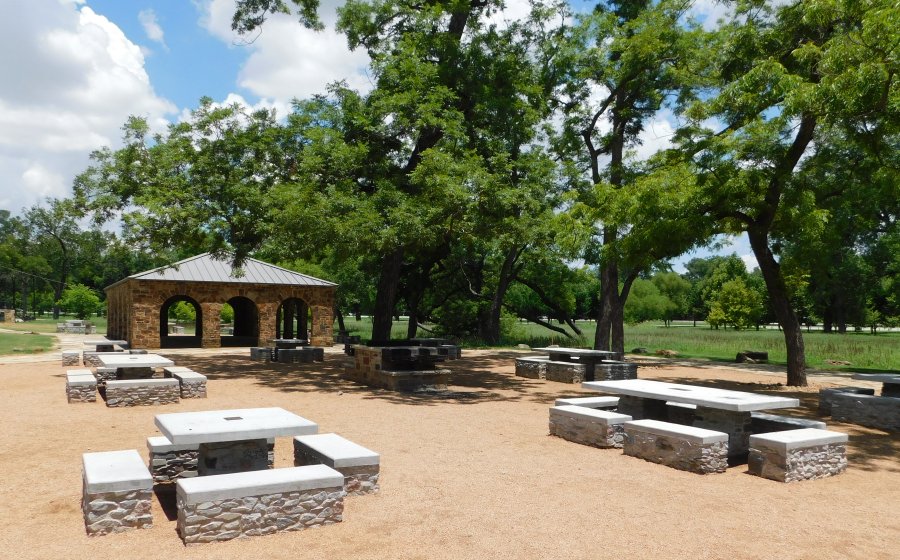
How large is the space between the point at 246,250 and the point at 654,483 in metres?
11.9

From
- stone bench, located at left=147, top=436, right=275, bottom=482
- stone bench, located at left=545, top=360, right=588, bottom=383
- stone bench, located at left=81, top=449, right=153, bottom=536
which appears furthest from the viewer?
stone bench, located at left=545, top=360, right=588, bottom=383

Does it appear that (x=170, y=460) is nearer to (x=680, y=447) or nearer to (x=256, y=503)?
(x=256, y=503)

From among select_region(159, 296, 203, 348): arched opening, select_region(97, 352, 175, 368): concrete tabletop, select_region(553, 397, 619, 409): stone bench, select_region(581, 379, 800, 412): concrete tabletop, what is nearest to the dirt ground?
select_region(553, 397, 619, 409): stone bench

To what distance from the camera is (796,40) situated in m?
12.1

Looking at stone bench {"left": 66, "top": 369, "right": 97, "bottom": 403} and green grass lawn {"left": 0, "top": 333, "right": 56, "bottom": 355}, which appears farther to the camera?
green grass lawn {"left": 0, "top": 333, "right": 56, "bottom": 355}

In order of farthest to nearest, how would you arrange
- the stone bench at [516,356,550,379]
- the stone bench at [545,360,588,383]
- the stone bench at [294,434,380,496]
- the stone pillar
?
1. the stone pillar
2. the stone bench at [516,356,550,379]
3. the stone bench at [545,360,588,383]
4. the stone bench at [294,434,380,496]

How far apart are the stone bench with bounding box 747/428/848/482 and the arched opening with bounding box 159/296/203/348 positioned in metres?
22.5

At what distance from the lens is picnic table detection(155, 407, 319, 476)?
4.94 meters

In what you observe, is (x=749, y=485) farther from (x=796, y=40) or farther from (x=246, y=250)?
(x=246, y=250)

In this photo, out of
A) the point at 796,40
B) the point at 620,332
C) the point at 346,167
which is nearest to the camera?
the point at 796,40

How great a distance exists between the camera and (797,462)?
20.5 ft

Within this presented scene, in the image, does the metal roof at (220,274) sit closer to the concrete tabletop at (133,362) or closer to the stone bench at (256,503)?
the concrete tabletop at (133,362)

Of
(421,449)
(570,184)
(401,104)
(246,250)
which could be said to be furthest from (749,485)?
(570,184)

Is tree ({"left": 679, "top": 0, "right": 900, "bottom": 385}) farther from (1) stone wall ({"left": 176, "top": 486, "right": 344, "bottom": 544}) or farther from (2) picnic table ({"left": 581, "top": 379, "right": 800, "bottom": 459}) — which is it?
(1) stone wall ({"left": 176, "top": 486, "right": 344, "bottom": 544})
